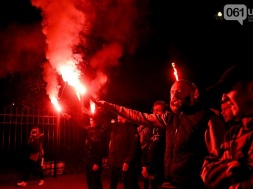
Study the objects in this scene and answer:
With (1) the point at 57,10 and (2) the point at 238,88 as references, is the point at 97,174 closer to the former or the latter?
(1) the point at 57,10

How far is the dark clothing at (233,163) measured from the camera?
212 centimetres

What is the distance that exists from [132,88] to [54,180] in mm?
12491

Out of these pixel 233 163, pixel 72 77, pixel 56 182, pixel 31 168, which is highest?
pixel 72 77

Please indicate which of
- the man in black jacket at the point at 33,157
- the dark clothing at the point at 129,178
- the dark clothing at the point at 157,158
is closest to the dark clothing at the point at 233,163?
the dark clothing at the point at 157,158

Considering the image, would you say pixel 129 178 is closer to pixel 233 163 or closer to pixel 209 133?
pixel 209 133

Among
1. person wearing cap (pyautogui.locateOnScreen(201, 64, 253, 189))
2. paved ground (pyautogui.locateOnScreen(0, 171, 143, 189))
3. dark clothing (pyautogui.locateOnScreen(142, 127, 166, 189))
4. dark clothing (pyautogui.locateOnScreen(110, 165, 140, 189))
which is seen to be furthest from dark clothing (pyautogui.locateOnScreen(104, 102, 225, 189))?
paved ground (pyautogui.locateOnScreen(0, 171, 143, 189))

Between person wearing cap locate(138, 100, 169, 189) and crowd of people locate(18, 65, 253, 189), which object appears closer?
crowd of people locate(18, 65, 253, 189)

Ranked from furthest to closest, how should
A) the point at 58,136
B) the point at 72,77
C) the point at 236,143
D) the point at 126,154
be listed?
the point at 58,136 < the point at 126,154 < the point at 72,77 < the point at 236,143

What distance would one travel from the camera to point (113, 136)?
771 cm

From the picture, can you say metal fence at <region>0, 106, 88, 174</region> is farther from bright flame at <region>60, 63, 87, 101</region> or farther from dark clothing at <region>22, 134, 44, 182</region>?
bright flame at <region>60, 63, 87, 101</region>

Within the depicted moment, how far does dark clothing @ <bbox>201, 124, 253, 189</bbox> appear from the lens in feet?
6.95

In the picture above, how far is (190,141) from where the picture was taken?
148 inches

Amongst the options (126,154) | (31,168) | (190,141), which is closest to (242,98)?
(190,141)

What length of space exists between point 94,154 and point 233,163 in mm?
5543
